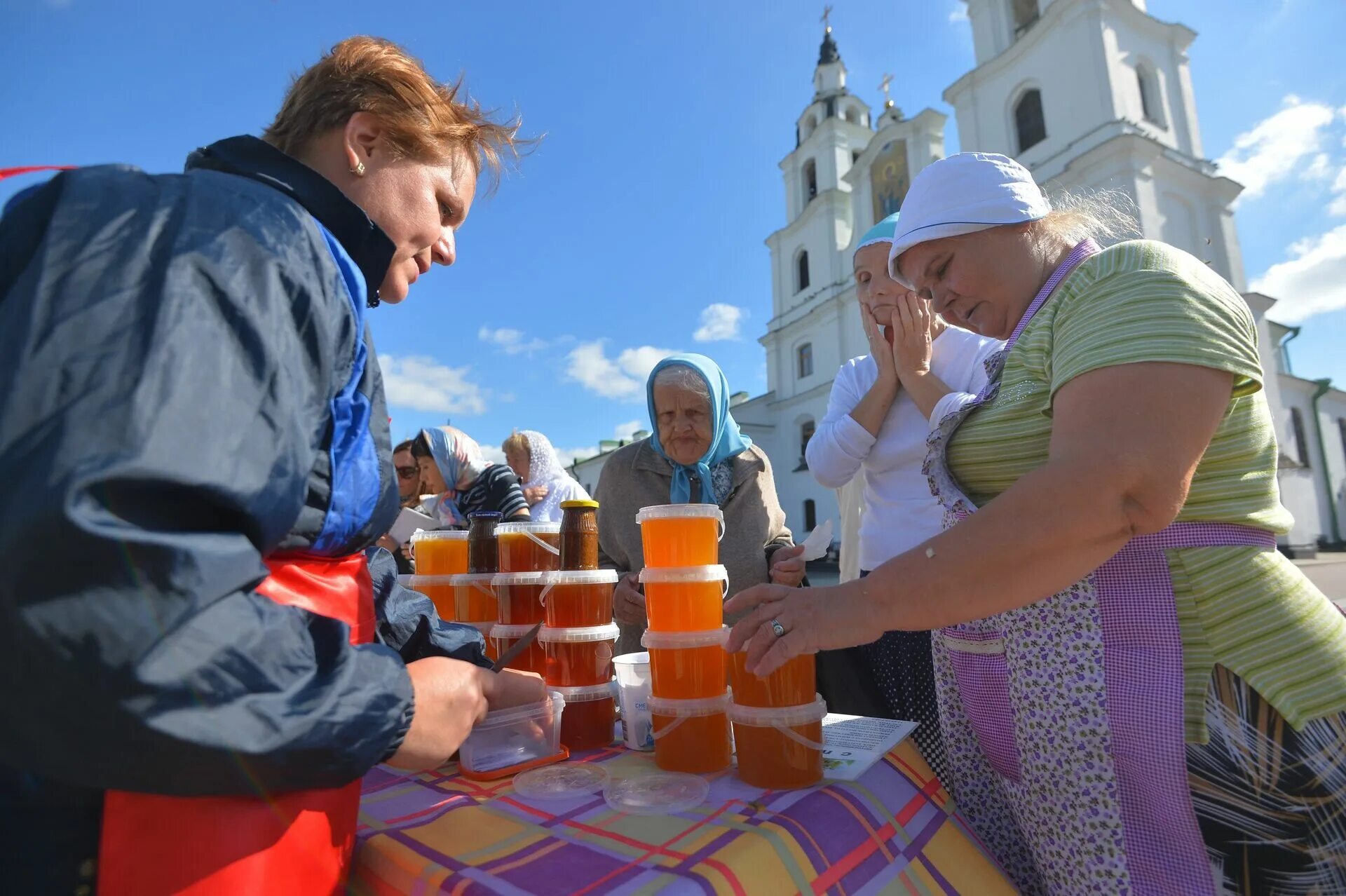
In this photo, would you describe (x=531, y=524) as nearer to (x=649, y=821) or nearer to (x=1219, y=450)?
(x=649, y=821)

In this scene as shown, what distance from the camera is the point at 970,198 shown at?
141 centimetres

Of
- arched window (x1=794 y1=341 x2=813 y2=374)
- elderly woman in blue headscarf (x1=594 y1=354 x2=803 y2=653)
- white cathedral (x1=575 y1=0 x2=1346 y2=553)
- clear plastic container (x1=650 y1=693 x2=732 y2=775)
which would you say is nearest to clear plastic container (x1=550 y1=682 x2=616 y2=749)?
clear plastic container (x1=650 y1=693 x2=732 y2=775)

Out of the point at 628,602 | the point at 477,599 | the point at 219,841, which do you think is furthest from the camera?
the point at 628,602

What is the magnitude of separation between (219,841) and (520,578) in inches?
37.7

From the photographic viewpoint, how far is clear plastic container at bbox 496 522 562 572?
1.73 m

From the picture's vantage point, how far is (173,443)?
0.58m

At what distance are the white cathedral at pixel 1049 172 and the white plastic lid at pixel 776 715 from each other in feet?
51.8

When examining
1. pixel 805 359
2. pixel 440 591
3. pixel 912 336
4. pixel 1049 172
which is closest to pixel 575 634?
pixel 440 591

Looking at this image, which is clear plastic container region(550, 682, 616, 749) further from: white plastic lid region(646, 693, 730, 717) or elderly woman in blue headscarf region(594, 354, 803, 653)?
elderly woman in blue headscarf region(594, 354, 803, 653)

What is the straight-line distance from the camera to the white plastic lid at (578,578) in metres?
1.52

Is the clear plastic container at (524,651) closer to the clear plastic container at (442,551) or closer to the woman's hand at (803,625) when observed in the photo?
the clear plastic container at (442,551)

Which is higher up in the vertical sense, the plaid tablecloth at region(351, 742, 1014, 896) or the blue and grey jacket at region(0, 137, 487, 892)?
the blue and grey jacket at region(0, 137, 487, 892)

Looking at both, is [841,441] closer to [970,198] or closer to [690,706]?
[970,198]

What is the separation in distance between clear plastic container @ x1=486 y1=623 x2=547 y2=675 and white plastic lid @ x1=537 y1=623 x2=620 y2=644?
3.2 inches
